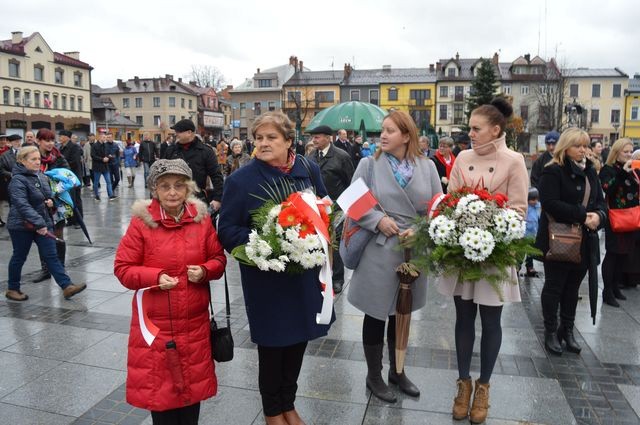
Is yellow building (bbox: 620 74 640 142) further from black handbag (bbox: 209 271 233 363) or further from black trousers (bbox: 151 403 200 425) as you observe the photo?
black trousers (bbox: 151 403 200 425)

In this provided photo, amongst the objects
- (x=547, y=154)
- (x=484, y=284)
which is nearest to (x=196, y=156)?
(x=484, y=284)

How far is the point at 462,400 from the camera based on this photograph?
3.58 m

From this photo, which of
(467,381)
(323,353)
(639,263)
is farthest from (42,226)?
(639,263)

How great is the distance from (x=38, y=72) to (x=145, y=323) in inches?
2679

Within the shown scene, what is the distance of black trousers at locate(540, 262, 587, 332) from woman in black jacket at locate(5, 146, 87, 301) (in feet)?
17.4

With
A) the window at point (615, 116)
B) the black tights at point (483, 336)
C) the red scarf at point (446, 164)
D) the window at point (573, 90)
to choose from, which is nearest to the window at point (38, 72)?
the red scarf at point (446, 164)

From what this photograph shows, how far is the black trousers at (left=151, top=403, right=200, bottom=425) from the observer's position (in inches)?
116

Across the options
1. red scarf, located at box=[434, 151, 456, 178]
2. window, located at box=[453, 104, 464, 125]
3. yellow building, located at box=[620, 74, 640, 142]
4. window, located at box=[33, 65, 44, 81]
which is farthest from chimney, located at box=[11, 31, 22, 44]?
yellow building, located at box=[620, 74, 640, 142]

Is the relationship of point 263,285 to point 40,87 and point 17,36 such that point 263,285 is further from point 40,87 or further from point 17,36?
point 17,36

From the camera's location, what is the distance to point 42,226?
606 cm

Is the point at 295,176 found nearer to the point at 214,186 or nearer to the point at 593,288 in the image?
the point at 593,288

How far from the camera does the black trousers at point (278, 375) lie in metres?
3.17

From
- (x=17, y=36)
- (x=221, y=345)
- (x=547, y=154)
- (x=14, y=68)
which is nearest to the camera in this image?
(x=221, y=345)

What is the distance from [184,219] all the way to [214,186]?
4289mm
